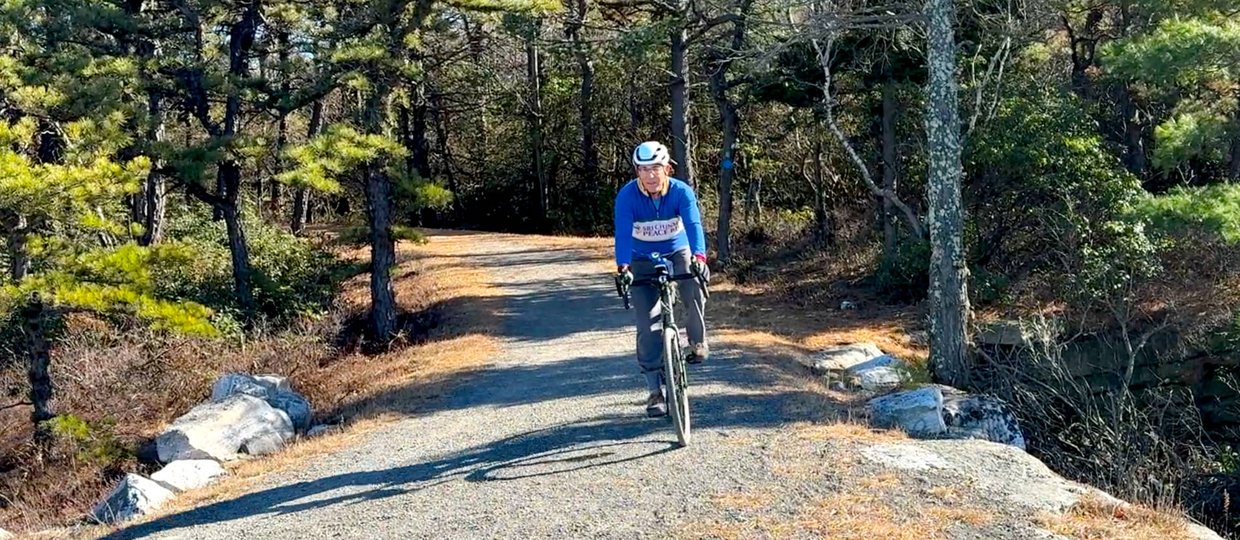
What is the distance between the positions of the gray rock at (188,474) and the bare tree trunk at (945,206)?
6.81 m

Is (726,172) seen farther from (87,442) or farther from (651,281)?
(651,281)

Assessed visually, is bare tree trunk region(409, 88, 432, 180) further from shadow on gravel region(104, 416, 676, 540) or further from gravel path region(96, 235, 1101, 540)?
shadow on gravel region(104, 416, 676, 540)

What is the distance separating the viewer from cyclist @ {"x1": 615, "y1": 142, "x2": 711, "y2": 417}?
22.4 feet

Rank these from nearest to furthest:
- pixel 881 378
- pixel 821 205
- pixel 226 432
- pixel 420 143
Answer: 1. pixel 226 432
2. pixel 881 378
3. pixel 821 205
4. pixel 420 143

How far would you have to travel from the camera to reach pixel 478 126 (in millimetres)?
37656

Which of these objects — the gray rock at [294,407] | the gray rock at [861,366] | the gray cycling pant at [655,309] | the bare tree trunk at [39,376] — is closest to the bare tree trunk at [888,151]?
the gray rock at [861,366]

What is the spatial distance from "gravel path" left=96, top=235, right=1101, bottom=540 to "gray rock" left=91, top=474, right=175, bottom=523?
584mm

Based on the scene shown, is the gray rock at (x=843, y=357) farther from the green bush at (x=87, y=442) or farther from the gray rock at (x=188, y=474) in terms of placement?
the green bush at (x=87, y=442)

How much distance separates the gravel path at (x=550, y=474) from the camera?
Result: 605 cm

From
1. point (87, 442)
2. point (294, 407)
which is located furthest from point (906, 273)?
point (87, 442)

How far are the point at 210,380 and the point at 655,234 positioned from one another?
9.30 metres

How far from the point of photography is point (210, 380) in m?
14.2

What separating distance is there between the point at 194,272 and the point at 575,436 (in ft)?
46.1

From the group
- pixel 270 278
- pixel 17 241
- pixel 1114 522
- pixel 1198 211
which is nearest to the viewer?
pixel 1114 522
